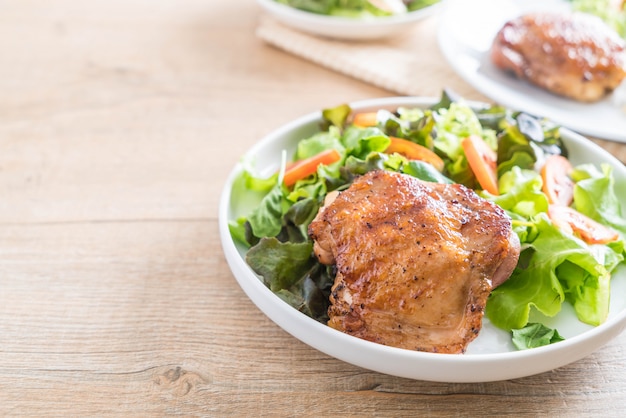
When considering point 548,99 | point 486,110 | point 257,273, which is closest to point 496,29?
point 548,99

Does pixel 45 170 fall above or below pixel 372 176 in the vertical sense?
below

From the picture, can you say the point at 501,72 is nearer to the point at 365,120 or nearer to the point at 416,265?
the point at 365,120

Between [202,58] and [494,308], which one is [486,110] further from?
[202,58]

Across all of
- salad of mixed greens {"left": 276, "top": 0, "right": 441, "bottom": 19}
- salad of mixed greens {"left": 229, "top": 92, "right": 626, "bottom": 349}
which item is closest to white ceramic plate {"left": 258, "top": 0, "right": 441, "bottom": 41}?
salad of mixed greens {"left": 276, "top": 0, "right": 441, "bottom": 19}

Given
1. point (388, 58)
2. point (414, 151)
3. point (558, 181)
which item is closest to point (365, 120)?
point (414, 151)

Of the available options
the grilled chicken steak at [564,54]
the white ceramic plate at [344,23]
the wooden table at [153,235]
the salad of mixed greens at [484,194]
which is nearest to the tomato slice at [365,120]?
the salad of mixed greens at [484,194]

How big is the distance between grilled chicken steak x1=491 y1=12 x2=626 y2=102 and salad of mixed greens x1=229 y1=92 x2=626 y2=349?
84 centimetres

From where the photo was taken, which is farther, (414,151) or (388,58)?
(388,58)

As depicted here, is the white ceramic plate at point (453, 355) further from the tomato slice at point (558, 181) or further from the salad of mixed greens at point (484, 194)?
the tomato slice at point (558, 181)

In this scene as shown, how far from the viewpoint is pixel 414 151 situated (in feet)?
9.45

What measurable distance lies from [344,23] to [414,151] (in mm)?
1832

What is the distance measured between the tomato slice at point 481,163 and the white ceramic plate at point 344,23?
5.77ft

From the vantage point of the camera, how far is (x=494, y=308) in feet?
7.89

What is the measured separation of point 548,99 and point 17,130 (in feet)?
10.6
